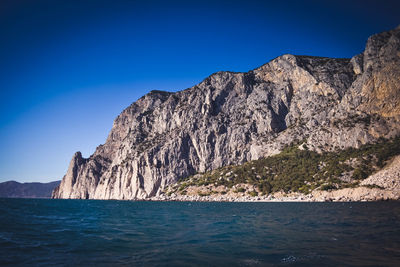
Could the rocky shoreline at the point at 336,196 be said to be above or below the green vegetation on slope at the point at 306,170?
below

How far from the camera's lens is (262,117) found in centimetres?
13238

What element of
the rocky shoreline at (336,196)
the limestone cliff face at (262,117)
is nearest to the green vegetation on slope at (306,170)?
the rocky shoreline at (336,196)

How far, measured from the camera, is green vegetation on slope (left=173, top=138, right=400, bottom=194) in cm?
7369

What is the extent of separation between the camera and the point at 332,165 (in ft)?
275

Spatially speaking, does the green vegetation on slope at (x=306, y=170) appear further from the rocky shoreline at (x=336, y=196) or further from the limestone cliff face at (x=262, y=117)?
the limestone cliff face at (x=262, y=117)

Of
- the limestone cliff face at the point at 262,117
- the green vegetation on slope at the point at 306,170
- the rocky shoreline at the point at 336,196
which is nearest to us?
the rocky shoreline at the point at 336,196

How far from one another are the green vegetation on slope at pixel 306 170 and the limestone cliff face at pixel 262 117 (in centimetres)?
646

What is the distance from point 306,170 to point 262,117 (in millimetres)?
47681

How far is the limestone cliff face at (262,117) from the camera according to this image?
3620 inches

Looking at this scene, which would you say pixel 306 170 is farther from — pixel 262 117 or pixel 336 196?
pixel 262 117

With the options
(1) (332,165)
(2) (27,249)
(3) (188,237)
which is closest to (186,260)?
(3) (188,237)

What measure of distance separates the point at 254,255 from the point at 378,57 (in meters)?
115

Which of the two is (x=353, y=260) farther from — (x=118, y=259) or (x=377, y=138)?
(x=377, y=138)

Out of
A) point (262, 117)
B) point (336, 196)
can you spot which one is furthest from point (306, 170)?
point (262, 117)
